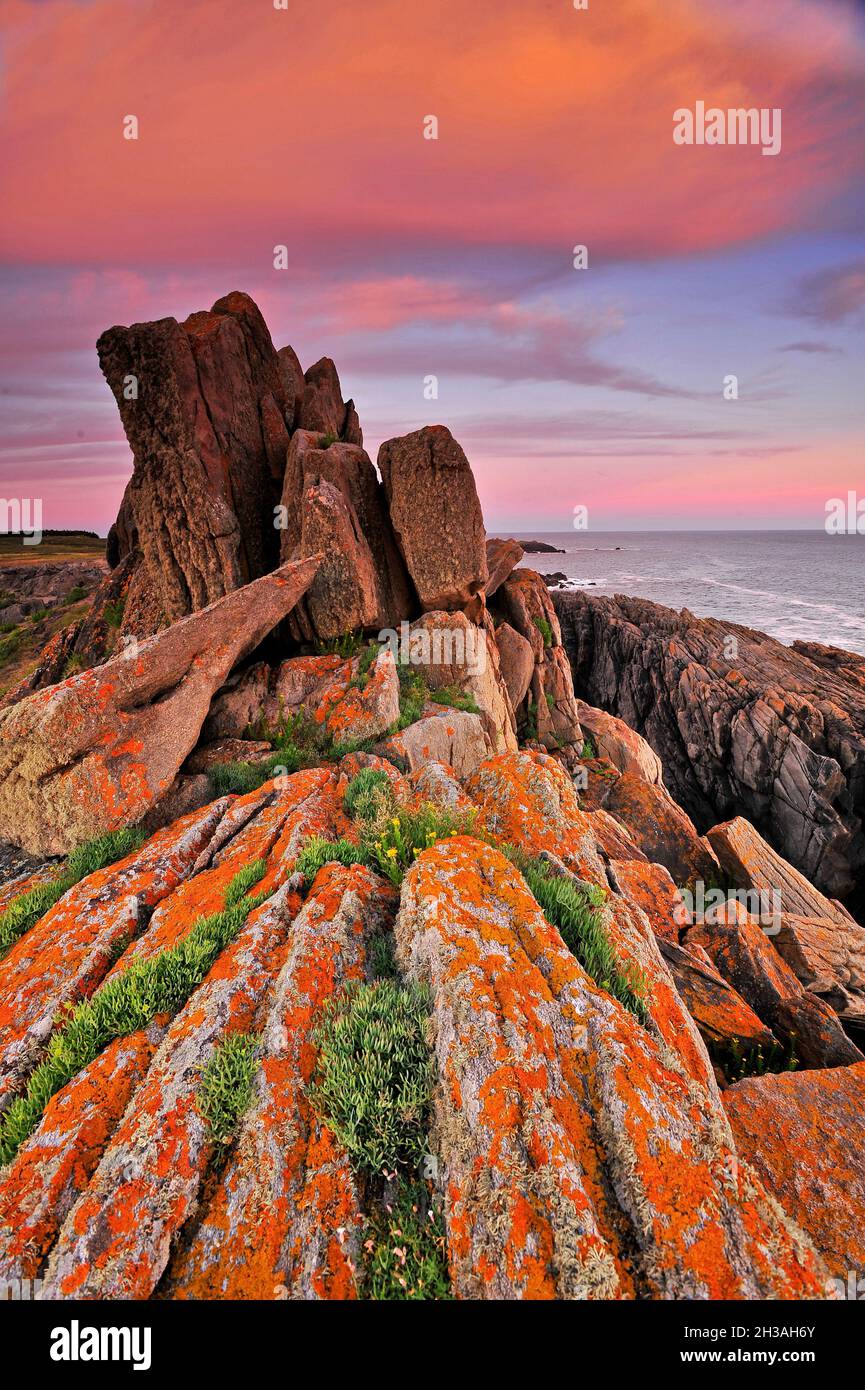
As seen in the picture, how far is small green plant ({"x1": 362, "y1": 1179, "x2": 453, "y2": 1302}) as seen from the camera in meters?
3.44

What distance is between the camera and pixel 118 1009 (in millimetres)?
5246

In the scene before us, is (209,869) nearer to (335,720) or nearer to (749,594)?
(335,720)

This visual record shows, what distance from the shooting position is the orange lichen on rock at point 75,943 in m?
5.25

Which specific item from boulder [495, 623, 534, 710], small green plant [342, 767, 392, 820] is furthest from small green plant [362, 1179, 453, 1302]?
boulder [495, 623, 534, 710]

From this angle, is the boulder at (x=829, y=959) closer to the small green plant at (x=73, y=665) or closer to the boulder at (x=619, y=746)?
the boulder at (x=619, y=746)

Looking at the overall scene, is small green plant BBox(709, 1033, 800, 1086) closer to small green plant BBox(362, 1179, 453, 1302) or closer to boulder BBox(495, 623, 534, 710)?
small green plant BBox(362, 1179, 453, 1302)

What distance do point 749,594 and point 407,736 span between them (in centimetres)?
11979

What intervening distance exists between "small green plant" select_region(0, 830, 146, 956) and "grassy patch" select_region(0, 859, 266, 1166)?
3.25 meters

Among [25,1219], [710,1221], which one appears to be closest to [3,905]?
[25,1219]

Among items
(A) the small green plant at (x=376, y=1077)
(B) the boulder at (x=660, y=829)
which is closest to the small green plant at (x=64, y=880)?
(A) the small green plant at (x=376, y=1077)

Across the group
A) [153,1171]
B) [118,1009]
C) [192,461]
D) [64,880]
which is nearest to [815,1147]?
[153,1171]

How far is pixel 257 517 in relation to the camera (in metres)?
18.7

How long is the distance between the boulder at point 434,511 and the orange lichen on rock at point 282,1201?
16479 millimetres

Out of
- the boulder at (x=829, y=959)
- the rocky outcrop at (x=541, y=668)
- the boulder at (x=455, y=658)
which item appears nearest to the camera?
the boulder at (x=829, y=959)
